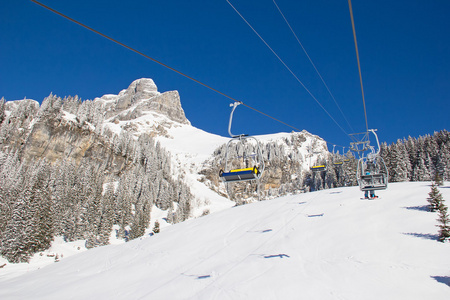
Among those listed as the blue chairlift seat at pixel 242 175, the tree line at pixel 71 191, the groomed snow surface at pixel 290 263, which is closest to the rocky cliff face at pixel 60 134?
the tree line at pixel 71 191

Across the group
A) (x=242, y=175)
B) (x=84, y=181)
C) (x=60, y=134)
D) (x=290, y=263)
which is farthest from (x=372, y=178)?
(x=60, y=134)

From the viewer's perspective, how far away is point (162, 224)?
8762 centimetres

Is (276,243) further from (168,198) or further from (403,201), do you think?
(168,198)

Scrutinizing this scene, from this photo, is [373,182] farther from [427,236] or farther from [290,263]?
[290,263]

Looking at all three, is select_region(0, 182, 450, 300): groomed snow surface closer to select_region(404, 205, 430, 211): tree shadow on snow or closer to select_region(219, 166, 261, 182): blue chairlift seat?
select_region(404, 205, 430, 211): tree shadow on snow

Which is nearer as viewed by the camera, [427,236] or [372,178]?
[427,236]

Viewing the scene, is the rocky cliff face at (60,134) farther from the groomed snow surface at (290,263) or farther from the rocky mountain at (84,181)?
the groomed snow surface at (290,263)

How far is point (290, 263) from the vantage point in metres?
12.6

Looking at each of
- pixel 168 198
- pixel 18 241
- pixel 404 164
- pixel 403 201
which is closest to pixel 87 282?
pixel 403 201

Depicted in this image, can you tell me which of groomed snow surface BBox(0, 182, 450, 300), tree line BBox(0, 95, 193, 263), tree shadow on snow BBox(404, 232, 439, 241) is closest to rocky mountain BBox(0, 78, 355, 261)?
tree line BBox(0, 95, 193, 263)

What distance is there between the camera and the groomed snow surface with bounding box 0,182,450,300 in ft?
31.4

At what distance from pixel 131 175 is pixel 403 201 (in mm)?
99114

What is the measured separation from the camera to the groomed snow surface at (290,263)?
9570 millimetres

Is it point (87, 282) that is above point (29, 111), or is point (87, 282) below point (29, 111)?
below
